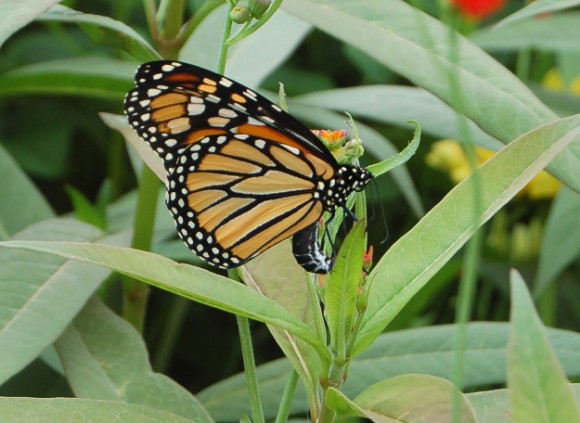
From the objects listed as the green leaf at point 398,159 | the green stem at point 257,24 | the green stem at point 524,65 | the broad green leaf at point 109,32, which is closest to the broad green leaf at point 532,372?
the green leaf at point 398,159

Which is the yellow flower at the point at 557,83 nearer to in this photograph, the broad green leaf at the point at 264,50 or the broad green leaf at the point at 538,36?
the broad green leaf at the point at 538,36

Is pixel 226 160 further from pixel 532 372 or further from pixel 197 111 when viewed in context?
pixel 532 372

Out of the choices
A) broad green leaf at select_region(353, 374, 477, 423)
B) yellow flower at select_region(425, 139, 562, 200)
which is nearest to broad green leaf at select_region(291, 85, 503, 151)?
yellow flower at select_region(425, 139, 562, 200)

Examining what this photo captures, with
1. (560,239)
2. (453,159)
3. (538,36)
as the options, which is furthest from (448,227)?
(453,159)

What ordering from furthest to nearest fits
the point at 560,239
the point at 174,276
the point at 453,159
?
the point at 453,159 < the point at 560,239 < the point at 174,276

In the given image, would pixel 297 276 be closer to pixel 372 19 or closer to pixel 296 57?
pixel 372 19

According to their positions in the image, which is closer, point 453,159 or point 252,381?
point 252,381

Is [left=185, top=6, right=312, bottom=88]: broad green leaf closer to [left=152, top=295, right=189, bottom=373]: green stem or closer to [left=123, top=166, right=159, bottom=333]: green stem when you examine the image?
[left=123, top=166, right=159, bottom=333]: green stem
